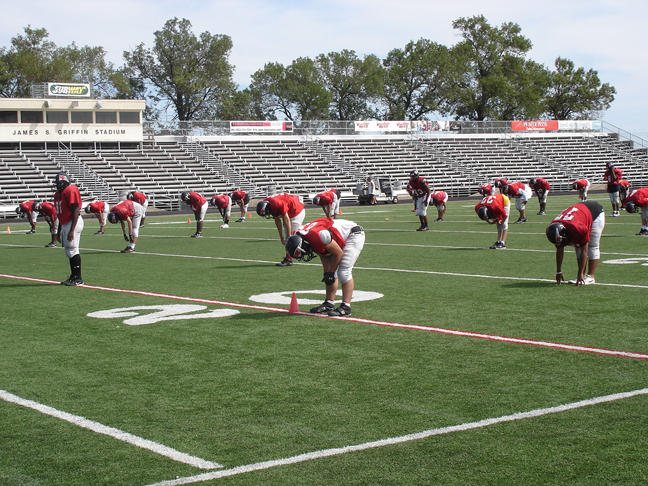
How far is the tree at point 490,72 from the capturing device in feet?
267

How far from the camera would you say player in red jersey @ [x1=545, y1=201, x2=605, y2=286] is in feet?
30.8

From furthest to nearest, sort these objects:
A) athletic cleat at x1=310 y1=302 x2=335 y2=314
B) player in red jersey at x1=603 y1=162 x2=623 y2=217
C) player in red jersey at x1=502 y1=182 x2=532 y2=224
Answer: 1. player in red jersey at x1=603 y1=162 x2=623 y2=217
2. player in red jersey at x1=502 y1=182 x2=532 y2=224
3. athletic cleat at x1=310 y1=302 x2=335 y2=314

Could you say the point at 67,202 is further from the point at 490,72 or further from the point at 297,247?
the point at 490,72

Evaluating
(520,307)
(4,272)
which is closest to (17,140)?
(4,272)

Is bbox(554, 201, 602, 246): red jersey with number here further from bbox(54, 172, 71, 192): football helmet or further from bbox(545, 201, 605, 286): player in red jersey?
bbox(54, 172, 71, 192): football helmet

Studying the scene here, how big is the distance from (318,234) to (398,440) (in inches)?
141

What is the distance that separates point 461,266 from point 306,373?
743cm


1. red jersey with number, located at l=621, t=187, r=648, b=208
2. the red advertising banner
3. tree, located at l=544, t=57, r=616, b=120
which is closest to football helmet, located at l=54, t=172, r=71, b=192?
red jersey with number, located at l=621, t=187, r=648, b=208

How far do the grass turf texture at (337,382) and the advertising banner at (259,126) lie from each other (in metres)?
43.7

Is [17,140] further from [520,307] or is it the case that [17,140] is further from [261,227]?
[520,307]

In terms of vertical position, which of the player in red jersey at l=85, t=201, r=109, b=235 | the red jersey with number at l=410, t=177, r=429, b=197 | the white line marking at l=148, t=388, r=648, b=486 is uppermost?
the red jersey with number at l=410, t=177, r=429, b=197

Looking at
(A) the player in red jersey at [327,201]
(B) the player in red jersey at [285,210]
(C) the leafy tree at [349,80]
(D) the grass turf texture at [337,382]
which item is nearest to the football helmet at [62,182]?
(D) the grass turf texture at [337,382]

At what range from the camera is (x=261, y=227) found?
26.3 meters

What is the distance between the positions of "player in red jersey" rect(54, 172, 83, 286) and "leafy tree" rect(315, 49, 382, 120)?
231 feet
